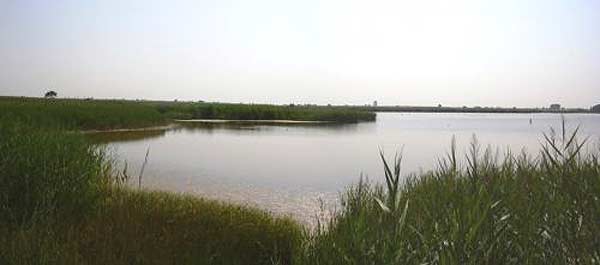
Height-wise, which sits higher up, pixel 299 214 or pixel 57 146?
pixel 57 146

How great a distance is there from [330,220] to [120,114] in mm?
23127

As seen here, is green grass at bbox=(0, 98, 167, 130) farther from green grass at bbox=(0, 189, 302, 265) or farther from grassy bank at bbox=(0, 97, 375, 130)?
green grass at bbox=(0, 189, 302, 265)

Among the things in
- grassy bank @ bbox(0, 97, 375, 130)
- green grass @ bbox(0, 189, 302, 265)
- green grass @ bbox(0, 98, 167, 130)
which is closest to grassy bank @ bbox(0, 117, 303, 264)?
green grass @ bbox(0, 189, 302, 265)

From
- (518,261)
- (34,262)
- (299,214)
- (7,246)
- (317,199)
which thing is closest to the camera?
(518,261)

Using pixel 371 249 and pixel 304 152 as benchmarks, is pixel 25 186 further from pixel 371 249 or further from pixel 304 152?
pixel 304 152

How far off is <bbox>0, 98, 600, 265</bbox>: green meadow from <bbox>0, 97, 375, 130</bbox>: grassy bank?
2.07 meters

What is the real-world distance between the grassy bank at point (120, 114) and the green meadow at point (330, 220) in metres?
2.07

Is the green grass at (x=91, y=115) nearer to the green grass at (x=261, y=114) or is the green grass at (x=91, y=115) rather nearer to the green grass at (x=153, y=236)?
the green grass at (x=261, y=114)

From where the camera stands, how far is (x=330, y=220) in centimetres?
476

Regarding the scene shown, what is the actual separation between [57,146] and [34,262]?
261 centimetres

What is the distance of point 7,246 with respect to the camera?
13.2 feet

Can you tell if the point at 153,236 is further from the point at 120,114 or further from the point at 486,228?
the point at 120,114

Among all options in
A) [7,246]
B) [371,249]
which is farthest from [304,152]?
[371,249]

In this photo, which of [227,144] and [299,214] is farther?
[227,144]
